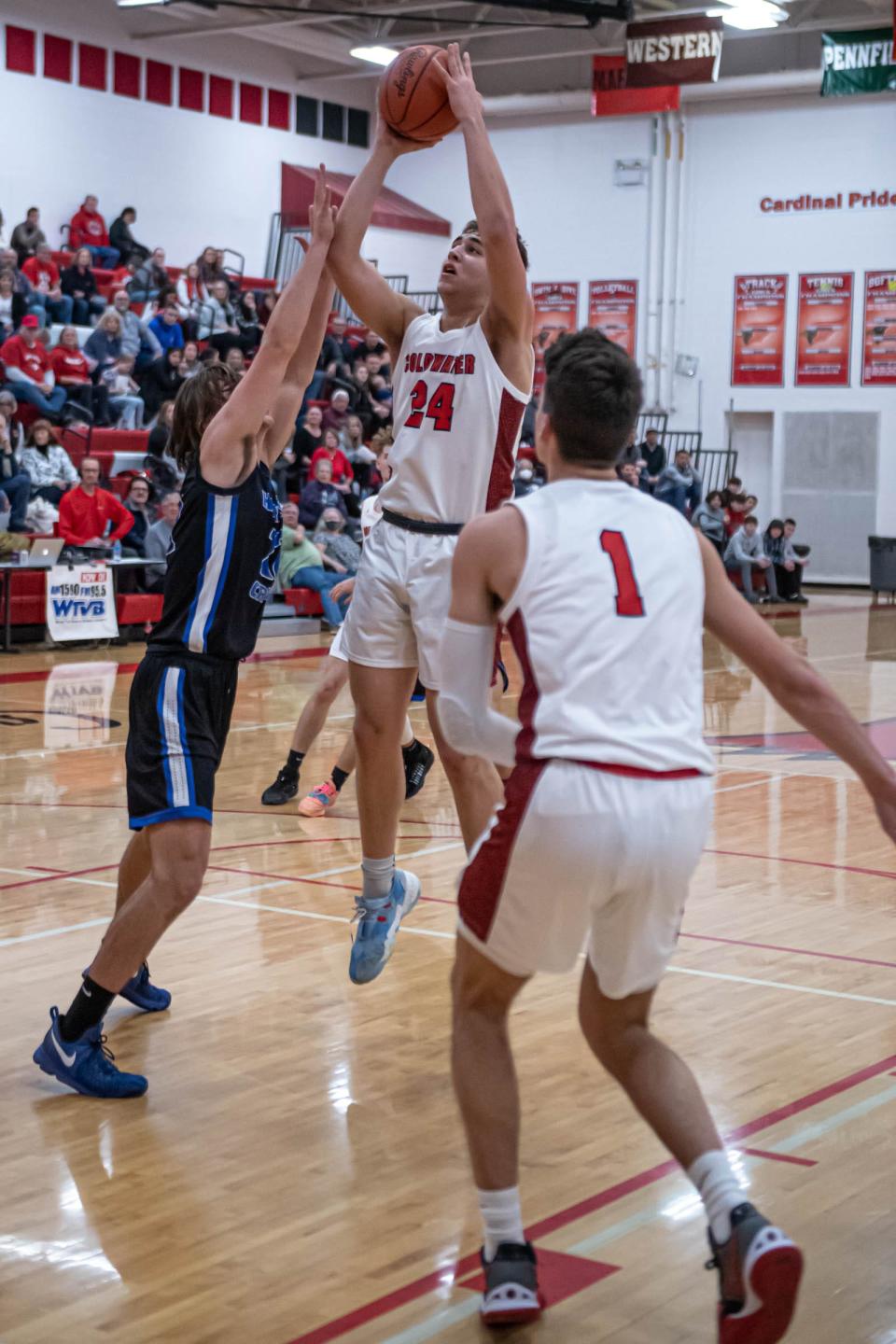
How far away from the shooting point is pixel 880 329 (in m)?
24.4

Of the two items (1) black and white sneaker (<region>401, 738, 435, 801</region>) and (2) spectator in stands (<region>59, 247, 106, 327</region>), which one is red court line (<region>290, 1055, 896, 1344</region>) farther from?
(2) spectator in stands (<region>59, 247, 106, 327</region>)

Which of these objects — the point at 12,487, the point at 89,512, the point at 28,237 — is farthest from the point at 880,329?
the point at 12,487

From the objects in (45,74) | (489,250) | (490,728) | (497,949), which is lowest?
(497,949)

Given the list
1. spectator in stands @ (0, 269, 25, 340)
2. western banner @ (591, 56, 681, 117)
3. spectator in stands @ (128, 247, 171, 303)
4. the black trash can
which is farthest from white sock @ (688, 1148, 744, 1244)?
the black trash can

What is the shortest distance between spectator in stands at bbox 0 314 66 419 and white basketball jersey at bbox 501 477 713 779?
15.1 meters

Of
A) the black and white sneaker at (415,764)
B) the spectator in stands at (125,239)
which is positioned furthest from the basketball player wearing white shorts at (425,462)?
the spectator in stands at (125,239)

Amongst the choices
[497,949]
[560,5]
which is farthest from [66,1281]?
[560,5]

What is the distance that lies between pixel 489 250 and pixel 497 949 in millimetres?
2026

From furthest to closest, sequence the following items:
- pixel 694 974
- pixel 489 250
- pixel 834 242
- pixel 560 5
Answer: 1. pixel 834 242
2. pixel 560 5
3. pixel 694 974
4. pixel 489 250

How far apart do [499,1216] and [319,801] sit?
4867 mm

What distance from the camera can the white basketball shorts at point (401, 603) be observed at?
4445 millimetres

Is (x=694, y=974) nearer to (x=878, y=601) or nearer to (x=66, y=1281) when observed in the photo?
(x=66, y=1281)

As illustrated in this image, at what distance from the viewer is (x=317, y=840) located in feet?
23.4

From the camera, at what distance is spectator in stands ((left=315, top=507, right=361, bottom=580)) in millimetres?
16906
